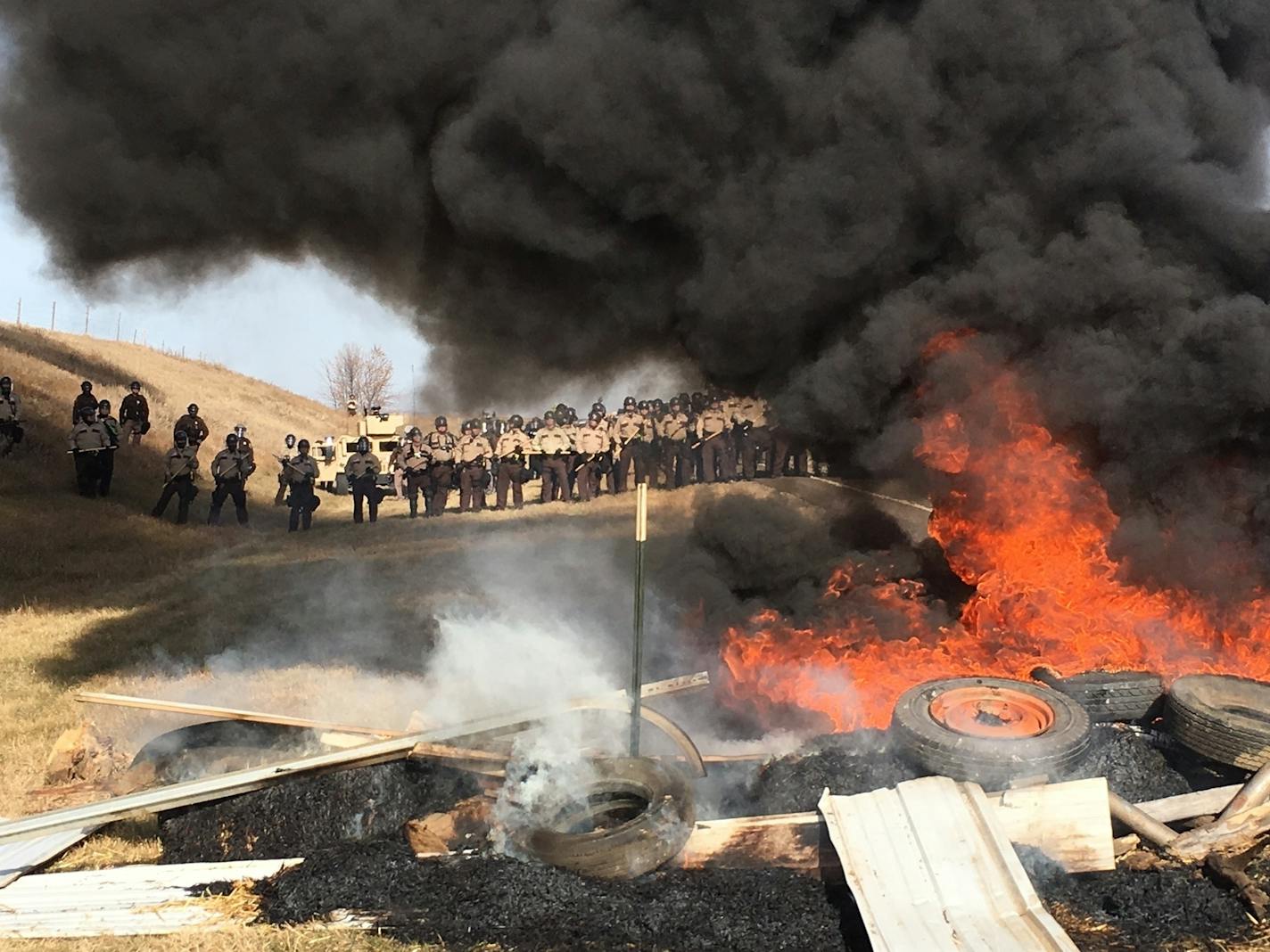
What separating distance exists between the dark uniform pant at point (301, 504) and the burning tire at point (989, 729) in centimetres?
1788

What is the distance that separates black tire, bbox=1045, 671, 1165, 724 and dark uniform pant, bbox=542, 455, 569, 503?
691 inches

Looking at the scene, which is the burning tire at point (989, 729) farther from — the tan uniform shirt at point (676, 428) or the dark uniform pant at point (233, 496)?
the dark uniform pant at point (233, 496)

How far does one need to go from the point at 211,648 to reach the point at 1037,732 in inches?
387

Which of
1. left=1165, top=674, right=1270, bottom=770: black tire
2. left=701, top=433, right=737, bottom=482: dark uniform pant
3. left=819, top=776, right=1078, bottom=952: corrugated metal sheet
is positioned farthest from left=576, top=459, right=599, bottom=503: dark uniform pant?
left=819, top=776, right=1078, bottom=952: corrugated metal sheet

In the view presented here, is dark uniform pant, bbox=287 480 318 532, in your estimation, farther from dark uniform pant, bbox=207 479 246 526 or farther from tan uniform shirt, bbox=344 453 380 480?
tan uniform shirt, bbox=344 453 380 480

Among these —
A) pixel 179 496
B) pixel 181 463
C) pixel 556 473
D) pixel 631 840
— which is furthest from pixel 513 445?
pixel 631 840

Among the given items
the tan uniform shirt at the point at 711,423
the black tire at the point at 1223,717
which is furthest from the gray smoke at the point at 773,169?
the tan uniform shirt at the point at 711,423

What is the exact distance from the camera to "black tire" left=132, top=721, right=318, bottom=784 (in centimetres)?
789

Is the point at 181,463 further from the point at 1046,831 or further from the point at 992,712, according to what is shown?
the point at 1046,831

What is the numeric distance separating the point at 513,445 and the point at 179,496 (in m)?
7.97

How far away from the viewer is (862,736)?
7676 mm

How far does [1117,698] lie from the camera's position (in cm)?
807

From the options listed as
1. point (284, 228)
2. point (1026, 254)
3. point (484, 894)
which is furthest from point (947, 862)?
point (284, 228)

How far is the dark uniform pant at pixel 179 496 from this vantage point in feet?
71.5
